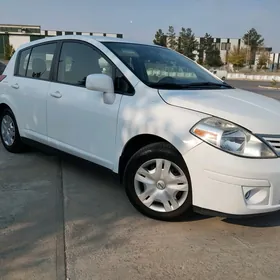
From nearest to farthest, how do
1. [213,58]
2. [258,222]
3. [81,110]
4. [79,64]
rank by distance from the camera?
1. [258,222]
2. [81,110]
3. [79,64]
4. [213,58]

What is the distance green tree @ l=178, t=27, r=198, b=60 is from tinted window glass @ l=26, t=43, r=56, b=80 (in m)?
83.4

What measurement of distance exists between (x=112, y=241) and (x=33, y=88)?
2.42 m

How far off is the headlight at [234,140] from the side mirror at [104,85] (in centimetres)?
103

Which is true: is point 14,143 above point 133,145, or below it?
below

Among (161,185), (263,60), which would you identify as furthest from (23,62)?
(263,60)

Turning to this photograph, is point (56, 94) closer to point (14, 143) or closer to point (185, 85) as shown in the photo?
point (14, 143)

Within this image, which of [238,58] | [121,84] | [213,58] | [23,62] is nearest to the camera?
[121,84]

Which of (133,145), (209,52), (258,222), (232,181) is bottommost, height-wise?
(258,222)

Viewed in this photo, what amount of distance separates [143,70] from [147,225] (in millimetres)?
1493

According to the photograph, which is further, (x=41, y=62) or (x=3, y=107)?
(x=3, y=107)

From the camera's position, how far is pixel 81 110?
364 cm

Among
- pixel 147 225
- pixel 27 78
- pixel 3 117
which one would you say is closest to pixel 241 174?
pixel 147 225

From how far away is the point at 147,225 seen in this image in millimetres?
3045

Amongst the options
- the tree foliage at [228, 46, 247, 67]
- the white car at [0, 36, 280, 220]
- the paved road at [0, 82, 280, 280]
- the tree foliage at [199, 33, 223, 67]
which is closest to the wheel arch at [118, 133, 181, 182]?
the white car at [0, 36, 280, 220]
